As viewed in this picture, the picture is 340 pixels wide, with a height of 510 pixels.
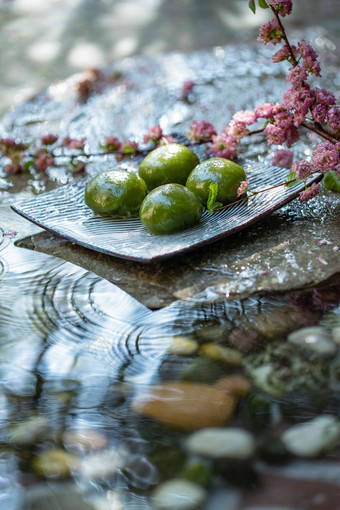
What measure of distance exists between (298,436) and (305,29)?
3.11 m

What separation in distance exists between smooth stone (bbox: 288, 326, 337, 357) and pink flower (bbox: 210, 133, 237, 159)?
0.77 meters

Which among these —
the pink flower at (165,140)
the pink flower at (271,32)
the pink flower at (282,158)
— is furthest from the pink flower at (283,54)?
the pink flower at (165,140)

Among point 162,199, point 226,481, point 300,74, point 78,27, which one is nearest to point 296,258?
point 162,199

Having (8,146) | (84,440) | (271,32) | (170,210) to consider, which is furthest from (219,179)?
(8,146)

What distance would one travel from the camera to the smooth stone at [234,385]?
3.24 feet

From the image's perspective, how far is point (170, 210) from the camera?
51.1 inches

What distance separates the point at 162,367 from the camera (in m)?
1.06

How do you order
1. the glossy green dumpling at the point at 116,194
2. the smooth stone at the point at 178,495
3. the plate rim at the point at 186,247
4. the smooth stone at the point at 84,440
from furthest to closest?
1. the glossy green dumpling at the point at 116,194
2. the plate rim at the point at 186,247
3. the smooth stone at the point at 84,440
4. the smooth stone at the point at 178,495

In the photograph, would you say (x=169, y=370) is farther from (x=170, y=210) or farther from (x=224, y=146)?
(x=224, y=146)

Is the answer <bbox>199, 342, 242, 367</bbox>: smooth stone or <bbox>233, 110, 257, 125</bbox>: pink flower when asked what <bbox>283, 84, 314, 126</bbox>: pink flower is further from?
<bbox>199, 342, 242, 367</bbox>: smooth stone

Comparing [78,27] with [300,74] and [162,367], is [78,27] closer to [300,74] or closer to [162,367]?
[300,74]

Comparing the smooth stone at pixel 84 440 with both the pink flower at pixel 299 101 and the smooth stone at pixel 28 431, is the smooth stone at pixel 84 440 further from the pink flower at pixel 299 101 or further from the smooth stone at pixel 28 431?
the pink flower at pixel 299 101

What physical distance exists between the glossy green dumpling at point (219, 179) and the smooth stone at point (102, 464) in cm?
74

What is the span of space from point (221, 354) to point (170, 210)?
1.31 ft
